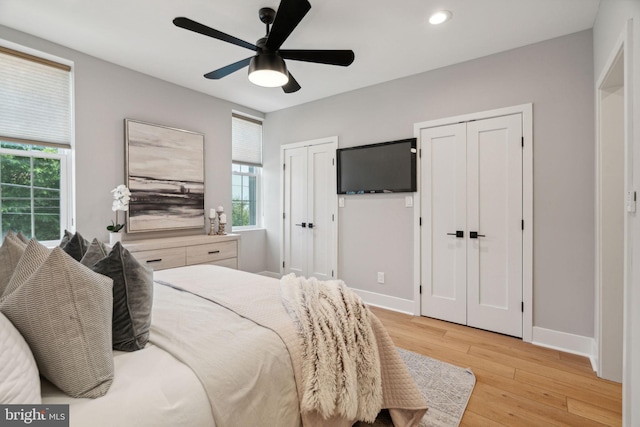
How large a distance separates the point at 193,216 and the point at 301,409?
3043mm

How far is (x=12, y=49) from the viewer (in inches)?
98.5

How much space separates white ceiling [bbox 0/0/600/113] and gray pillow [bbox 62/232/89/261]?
1.79m

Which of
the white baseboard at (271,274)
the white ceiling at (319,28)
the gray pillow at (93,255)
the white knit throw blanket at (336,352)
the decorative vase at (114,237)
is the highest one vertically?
the white ceiling at (319,28)

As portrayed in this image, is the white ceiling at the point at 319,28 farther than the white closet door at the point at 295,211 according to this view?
No

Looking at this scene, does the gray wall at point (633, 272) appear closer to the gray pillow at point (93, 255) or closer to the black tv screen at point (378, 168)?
the black tv screen at point (378, 168)

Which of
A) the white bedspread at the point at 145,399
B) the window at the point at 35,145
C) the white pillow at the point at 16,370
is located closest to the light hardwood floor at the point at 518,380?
the white bedspread at the point at 145,399

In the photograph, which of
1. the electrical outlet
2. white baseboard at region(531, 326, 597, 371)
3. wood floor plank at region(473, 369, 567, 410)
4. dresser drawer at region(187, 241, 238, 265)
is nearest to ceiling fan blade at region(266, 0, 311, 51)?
the electrical outlet

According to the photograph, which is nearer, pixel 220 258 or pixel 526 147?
pixel 526 147

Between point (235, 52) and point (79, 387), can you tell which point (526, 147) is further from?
point (79, 387)

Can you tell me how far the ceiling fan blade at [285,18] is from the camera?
165 cm

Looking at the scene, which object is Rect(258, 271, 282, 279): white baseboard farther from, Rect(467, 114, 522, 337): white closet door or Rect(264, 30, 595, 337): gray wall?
Rect(467, 114, 522, 337): white closet door

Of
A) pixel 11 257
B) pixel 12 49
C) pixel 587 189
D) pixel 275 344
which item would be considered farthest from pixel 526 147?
pixel 12 49

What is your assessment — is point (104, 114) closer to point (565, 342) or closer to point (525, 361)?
point (525, 361)

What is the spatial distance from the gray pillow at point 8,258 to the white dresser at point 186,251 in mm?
1662
